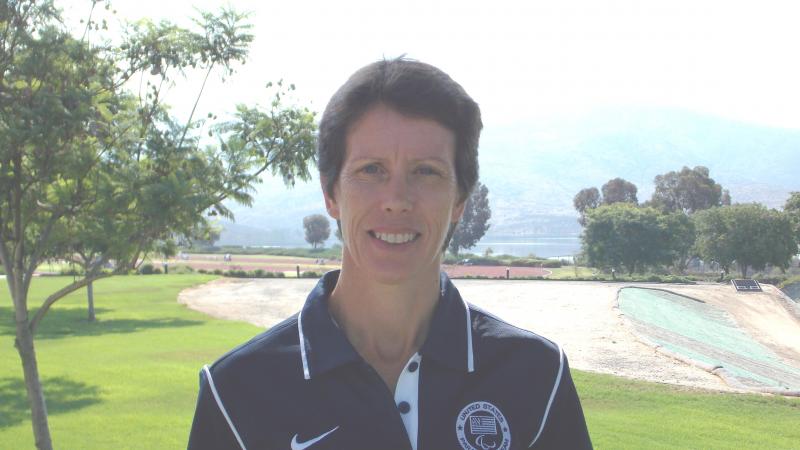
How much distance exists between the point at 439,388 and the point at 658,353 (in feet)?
73.6

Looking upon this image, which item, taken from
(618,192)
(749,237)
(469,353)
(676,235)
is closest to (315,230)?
(618,192)

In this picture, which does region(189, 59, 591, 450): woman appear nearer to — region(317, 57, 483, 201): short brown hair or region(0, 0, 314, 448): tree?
region(317, 57, 483, 201): short brown hair

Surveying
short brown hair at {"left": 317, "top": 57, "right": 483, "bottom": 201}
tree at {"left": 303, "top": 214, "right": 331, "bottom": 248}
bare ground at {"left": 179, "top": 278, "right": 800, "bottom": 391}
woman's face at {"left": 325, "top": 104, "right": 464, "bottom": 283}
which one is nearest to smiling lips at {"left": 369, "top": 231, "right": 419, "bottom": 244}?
woman's face at {"left": 325, "top": 104, "right": 464, "bottom": 283}

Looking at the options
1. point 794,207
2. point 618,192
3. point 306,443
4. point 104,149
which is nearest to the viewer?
point 306,443

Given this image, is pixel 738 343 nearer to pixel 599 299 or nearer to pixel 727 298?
pixel 599 299

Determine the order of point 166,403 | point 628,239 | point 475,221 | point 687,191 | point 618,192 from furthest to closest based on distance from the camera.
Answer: point 475,221
point 618,192
point 687,191
point 628,239
point 166,403

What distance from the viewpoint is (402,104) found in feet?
7.21

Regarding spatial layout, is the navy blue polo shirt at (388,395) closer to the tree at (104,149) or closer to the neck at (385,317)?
the neck at (385,317)

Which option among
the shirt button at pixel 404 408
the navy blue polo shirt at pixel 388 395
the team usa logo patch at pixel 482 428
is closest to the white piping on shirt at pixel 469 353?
the navy blue polo shirt at pixel 388 395

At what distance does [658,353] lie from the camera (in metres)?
22.9

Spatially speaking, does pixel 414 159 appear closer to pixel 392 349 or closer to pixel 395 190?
pixel 395 190

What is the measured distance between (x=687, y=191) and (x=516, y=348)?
324 ft

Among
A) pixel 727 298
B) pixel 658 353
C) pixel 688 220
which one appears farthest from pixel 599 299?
pixel 688 220

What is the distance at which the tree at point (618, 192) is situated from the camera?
96312 millimetres
